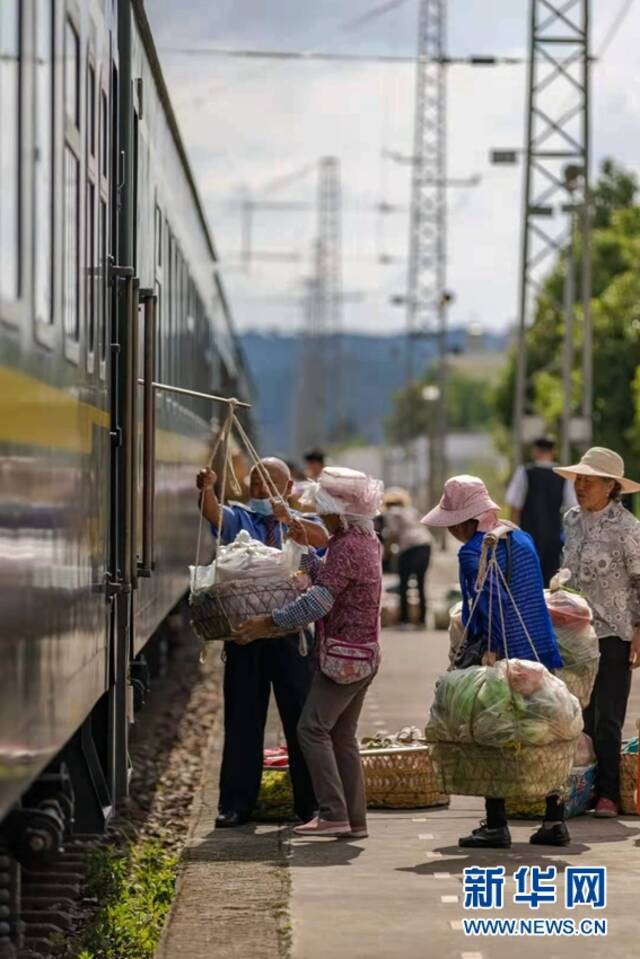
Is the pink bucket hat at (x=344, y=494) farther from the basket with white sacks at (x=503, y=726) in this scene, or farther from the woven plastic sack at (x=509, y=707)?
the woven plastic sack at (x=509, y=707)

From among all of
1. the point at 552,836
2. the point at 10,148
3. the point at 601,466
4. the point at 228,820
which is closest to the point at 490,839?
the point at 552,836

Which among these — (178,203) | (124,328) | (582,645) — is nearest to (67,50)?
(124,328)

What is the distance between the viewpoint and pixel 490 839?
9945mm

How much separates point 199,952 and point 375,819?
3.35 metres

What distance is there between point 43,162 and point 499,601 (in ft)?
12.8

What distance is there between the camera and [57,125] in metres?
6.92

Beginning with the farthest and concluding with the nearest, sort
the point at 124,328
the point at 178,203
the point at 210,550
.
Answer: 1. the point at 210,550
2. the point at 178,203
3. the point at 124,328

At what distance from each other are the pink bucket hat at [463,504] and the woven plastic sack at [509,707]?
0.65 m

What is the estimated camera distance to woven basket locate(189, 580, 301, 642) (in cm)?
1059

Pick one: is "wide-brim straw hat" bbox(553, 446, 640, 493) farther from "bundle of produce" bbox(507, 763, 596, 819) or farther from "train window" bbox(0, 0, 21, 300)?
"train window" bbox(0, 0, 21, 300)

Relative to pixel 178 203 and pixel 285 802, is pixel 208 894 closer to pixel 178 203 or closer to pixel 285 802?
pixel 285 802

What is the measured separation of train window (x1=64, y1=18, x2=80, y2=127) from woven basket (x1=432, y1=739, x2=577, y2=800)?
341 centimetres

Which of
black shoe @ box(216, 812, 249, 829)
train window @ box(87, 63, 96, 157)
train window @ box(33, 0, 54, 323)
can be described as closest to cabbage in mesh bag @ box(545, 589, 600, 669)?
black shoe @ box(216, 812, 249, 829)

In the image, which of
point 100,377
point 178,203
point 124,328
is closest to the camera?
point 100,377
